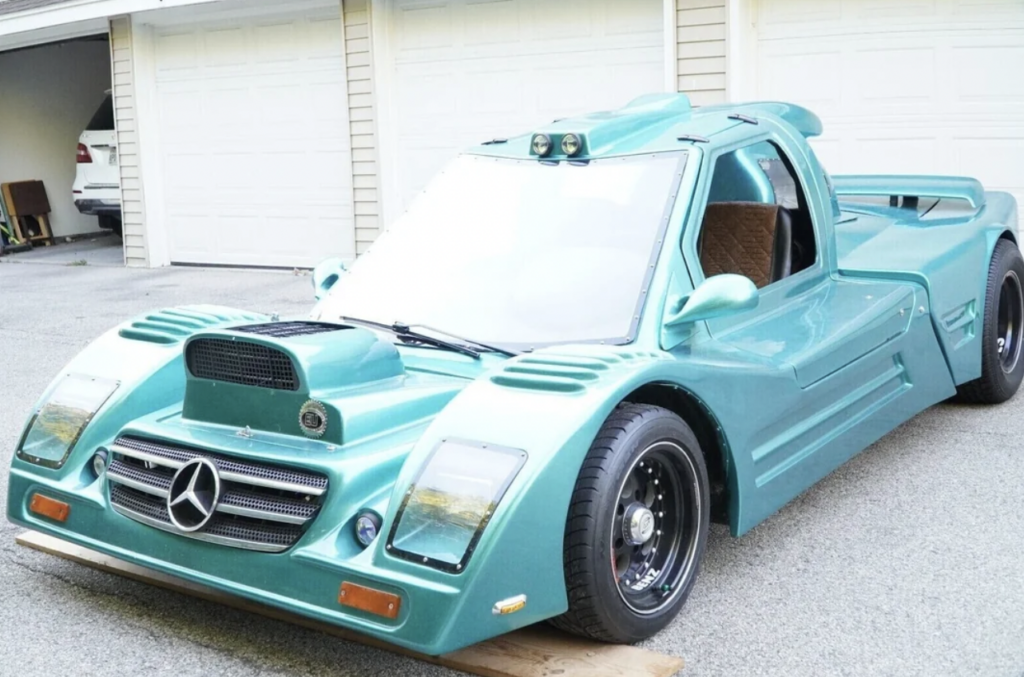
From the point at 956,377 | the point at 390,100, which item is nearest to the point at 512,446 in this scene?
the point at 956,377

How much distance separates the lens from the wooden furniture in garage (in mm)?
17536

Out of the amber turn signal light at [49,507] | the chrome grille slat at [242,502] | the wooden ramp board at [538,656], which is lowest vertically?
the wooden ramp board at [538,656]

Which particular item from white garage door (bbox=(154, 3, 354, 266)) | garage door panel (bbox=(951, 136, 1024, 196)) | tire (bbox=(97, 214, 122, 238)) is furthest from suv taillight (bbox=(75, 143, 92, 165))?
garage door panel (bbox=(951, 136, 1024, 196))

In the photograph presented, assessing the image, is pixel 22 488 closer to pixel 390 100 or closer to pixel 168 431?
pixel 168 431

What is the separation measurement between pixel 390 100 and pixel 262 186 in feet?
6.84

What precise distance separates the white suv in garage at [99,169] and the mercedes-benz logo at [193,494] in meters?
13.0

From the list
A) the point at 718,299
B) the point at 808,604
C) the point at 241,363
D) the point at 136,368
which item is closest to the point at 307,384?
the point at 241,363

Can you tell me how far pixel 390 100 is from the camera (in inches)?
481

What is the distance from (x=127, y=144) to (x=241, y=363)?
38.5 ft

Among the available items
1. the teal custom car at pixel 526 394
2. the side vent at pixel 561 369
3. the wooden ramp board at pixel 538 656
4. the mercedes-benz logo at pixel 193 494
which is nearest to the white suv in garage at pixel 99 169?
the teal custom car at pixel 526 394

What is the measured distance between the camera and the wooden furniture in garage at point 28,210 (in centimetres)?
1754

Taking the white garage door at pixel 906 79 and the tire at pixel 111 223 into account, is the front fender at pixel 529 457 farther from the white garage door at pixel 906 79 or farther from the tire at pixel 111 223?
the tire at pixel 111 223

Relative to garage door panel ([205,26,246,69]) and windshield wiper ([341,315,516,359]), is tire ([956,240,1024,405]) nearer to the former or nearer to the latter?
windshield wiper ([341,315,516,359])

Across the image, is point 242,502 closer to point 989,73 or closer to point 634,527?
point 634,527
